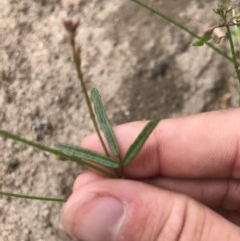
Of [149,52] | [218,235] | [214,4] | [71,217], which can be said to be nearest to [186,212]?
[218,235]

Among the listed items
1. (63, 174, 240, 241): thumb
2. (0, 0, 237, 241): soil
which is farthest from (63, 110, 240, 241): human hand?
(0, 0, 237, 241): soil

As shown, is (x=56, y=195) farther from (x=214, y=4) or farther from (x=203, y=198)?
(x=214, y=4)

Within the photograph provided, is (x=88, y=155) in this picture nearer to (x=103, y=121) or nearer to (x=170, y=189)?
(x=103, y=121)

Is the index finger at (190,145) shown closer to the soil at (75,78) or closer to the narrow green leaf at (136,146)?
the narrow green leaf at (136,146)

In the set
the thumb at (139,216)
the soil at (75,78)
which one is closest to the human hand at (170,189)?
the thumb at (139,216)

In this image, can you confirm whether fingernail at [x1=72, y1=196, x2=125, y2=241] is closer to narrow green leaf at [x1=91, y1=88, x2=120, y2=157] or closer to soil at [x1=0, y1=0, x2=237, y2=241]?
narrow green leaf at [x1=91, y1=88, x2=120, y2=157]

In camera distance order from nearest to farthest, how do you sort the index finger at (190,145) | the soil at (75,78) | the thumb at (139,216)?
the thumb at (139,216), the index finger at (190,145), the soil at (75,78)
